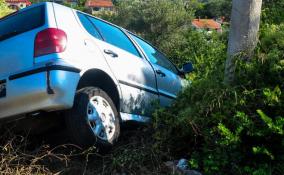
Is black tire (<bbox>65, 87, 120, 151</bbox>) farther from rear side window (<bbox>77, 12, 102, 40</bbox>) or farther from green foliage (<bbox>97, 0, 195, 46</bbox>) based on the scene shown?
green foliage (<bbox>97, 0, 195, 46</bbox>)

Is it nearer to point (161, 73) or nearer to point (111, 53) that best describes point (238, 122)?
point (111, 53)

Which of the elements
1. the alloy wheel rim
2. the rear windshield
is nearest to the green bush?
the alloy wheel rim

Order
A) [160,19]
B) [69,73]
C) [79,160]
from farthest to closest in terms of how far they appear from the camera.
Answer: [160,19] < [79,160] < [69,73]

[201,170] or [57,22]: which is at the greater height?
[57,22]

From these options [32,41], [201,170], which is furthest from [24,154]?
[201,170]

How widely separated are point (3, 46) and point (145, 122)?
1830 mm

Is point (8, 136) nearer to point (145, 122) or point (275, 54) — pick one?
point (145, 122)

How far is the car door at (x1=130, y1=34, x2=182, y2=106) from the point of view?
21.1ft

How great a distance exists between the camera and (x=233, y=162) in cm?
392

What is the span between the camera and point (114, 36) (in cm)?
580

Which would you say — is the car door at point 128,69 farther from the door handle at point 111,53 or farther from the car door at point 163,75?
the car door at point 163,75

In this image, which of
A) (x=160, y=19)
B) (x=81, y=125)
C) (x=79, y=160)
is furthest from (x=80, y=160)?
(x=160, y=19)

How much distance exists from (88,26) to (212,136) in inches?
77.7

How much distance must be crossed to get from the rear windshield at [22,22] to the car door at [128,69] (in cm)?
70
